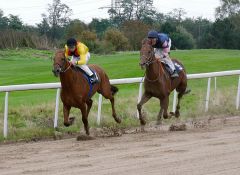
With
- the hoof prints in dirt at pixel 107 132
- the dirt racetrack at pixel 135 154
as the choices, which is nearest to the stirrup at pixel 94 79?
the hoof prints in dirt at pixel 107 132

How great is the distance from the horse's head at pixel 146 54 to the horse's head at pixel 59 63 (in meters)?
1.49

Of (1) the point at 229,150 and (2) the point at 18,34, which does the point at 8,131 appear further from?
(2) the point at 18,34

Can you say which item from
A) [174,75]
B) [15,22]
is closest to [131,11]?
[15,22]

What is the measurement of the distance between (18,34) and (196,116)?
33652mm

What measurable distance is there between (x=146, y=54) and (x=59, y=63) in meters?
1.80

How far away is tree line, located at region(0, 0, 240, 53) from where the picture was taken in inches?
1965

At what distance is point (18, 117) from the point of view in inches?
458

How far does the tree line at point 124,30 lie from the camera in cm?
4991

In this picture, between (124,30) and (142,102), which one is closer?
(142,102)

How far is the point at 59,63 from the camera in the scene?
30.5ft

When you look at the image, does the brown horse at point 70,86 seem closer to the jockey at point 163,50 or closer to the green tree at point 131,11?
the jockey at point 163,50

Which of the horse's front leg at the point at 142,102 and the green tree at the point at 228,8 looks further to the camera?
the green tree at the point at 228,8

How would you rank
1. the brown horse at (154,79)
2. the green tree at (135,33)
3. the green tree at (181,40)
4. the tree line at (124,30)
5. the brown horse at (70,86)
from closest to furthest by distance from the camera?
the brown horse at (70,86), the brown horse at (154,79), the tree line at (124,30), the green tree at (135,33), the green tree at (181,40)

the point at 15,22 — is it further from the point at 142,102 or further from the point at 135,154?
the point at 135,154
